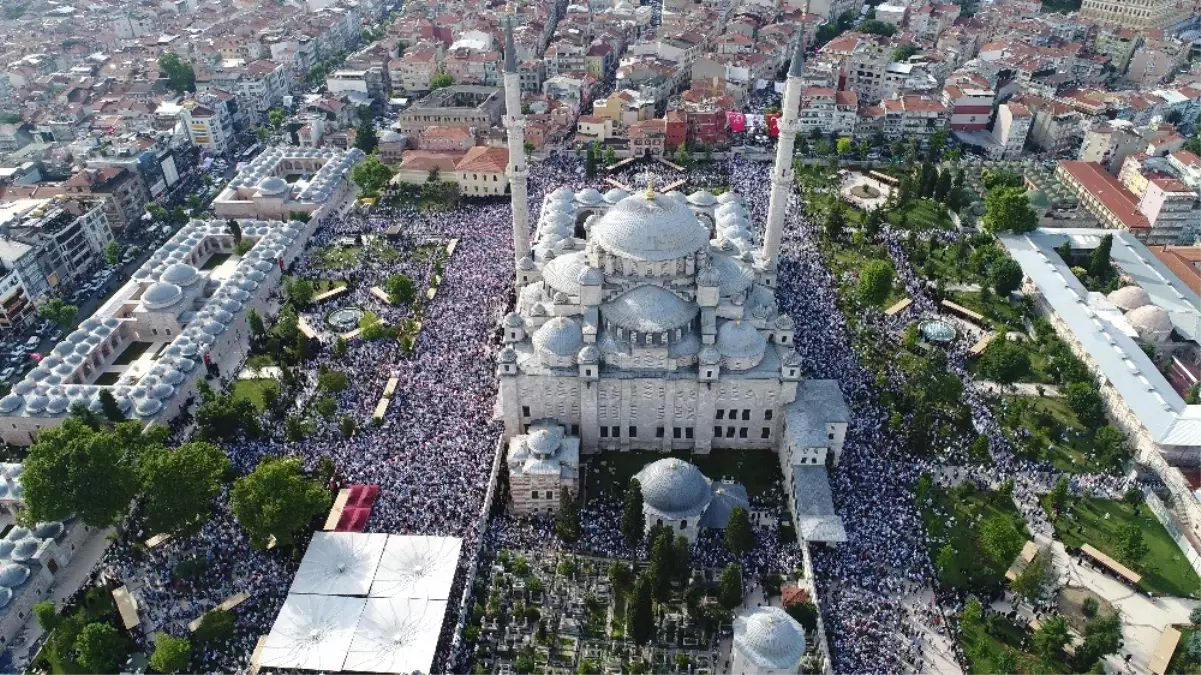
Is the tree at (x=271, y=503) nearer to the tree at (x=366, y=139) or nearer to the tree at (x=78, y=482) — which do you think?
the tree at (x=78, y=482)

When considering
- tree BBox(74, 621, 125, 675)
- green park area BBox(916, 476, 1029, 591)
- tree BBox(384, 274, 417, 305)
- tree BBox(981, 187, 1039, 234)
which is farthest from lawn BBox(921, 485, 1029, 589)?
tree BBox(74, 621, 125, 675)

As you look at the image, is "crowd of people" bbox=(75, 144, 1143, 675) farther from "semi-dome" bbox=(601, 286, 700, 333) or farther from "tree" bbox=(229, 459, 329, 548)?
"semi-dome" bbox=(601, 286, 700, 333)

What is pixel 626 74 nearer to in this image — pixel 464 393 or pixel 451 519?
pixel 464 393

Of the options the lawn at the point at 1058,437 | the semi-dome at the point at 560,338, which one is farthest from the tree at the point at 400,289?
the lawn at the point at 1058,437

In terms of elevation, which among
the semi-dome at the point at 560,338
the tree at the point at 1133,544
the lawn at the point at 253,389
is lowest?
the lawn at the point at 253,389

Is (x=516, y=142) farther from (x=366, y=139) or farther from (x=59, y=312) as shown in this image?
(x=366, y=139)

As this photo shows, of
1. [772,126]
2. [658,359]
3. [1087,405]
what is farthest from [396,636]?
[772,126]

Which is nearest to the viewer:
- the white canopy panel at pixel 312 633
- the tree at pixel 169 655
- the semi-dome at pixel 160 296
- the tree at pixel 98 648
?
the tree at pixel 169 655
